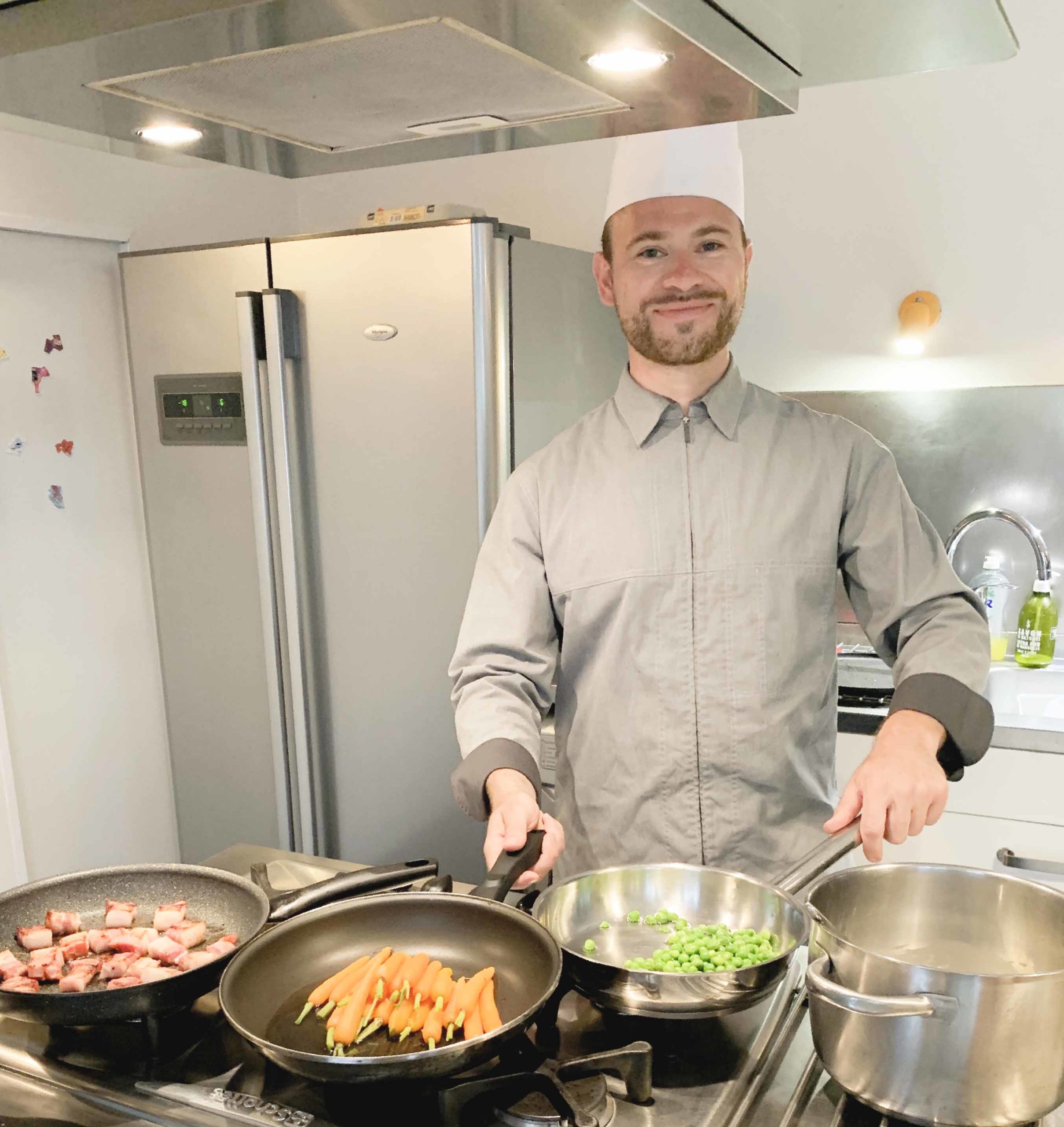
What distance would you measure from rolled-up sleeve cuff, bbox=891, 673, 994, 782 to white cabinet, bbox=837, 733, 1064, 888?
80 cm

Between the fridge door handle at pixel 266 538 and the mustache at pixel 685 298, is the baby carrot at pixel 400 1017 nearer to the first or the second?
the mustache at pixel 685 298

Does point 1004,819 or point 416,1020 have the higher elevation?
point 416,1020

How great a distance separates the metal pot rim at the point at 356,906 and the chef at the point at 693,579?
0.41 meters

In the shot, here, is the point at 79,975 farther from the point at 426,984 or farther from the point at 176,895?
the point at 426,984

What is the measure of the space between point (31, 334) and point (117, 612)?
2.33 feet

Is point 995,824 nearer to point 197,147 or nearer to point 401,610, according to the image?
point 401,610

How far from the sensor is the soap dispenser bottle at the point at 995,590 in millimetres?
2438

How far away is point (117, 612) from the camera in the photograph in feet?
8.80

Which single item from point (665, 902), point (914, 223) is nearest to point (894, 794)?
point (665, 902)

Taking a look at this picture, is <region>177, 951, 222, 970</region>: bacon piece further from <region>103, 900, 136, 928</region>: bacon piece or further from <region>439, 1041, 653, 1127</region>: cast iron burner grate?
<region>439, 1041, 653, 1127</region>: cast iron burner grate

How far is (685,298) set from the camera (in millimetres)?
1500

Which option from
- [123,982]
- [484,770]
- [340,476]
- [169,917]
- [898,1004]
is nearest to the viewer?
[898,1004]

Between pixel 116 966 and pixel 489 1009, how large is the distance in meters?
0.36

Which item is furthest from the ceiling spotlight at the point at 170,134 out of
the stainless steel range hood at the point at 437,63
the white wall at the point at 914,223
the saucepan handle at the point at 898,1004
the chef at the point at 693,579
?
the white wall at the point at 914,223
